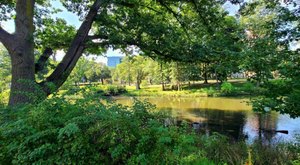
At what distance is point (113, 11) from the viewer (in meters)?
6.67

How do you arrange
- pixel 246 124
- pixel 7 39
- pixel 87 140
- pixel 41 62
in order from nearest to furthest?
pixel 87 140 → pixel 7 39 → pixel 41 62 → pixel 246 124

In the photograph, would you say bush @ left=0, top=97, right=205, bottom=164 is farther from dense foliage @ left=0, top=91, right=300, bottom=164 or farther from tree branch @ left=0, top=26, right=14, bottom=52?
tree branch @ left=0, top=26, right=14, bottom=52

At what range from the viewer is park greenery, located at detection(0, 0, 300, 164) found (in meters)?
2.30

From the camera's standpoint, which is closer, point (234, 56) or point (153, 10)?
point (234, 56)

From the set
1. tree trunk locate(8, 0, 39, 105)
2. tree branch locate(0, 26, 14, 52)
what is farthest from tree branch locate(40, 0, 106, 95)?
tree branch locate(0, 26, 14, 52)

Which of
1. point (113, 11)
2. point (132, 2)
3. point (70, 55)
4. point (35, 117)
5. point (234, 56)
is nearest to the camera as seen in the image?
point (35, 117)

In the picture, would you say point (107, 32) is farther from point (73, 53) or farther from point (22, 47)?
point (22, 47)

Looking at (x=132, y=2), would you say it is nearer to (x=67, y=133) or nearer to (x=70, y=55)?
(x=70, y=55)

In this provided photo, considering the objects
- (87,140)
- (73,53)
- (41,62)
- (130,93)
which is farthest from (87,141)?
(41,62)

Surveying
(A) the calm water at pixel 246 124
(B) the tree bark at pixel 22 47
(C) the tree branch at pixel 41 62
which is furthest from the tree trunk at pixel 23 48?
(A) the calm water at pixel 246 124

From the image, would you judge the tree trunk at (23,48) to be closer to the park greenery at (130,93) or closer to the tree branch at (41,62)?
the park greenery at (130,93)

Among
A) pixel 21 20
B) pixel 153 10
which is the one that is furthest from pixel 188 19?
pixel 21 20

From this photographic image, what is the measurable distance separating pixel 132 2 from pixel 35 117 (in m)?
4.66

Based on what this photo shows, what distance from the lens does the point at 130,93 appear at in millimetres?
5648
